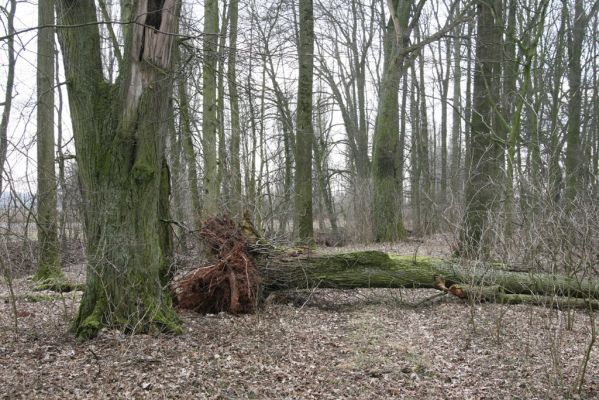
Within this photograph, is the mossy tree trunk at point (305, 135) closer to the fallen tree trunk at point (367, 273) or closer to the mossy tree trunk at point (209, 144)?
the mossy tree trunk at point (209, 144)

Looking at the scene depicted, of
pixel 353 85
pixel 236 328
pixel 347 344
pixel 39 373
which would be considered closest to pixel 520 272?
pixel 347 344

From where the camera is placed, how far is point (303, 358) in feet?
17.4

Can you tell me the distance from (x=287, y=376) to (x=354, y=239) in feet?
36.9

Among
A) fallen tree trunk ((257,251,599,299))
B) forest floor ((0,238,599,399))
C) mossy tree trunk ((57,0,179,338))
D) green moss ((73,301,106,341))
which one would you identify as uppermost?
mossy tree trunk ((57,0,179,338))

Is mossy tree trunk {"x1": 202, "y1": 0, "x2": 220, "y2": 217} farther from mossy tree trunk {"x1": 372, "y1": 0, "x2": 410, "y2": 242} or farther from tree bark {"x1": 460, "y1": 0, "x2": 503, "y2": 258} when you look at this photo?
mossy tree trunk {"x1": 372, "y1": 0, "x2": 410, "y2": 242}

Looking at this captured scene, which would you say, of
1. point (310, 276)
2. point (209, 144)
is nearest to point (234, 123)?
point (209, 144)

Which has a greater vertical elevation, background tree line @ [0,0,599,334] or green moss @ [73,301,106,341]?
background tree line @ [0,0,599,334]

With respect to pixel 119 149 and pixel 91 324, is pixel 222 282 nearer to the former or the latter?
pixel 91 324

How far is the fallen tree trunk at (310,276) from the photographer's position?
665 centimetres

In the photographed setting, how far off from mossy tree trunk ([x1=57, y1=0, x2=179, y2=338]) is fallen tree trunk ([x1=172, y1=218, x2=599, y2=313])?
1.40 metres

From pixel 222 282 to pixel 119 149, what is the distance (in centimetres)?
231

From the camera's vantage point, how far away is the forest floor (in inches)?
173

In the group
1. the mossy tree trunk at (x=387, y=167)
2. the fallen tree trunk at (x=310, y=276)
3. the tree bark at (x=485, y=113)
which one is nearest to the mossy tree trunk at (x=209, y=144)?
the fallen tree trunk at (x=310, y=276)

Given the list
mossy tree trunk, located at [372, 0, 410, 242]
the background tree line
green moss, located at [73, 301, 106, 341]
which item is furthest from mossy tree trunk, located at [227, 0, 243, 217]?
mossy tree trunk, located at [372, 0, 410, 242]
